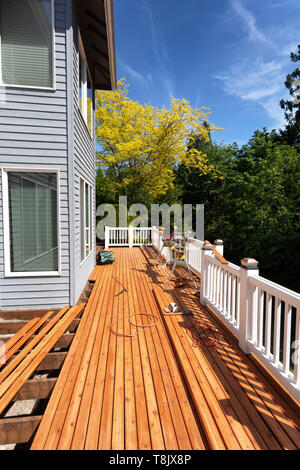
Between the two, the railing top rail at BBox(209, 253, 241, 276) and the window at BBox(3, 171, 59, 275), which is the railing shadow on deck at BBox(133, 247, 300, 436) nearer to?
the railing top rail at BBox(209, 253, 241, 276)

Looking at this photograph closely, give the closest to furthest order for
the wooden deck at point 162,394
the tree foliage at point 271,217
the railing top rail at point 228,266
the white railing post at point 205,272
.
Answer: the wooden deck at point 162,394, the railing top rail at point 228,266, the white railing post at point 205,272, the tree foliage at point 271,217

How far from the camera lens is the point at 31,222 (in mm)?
3705

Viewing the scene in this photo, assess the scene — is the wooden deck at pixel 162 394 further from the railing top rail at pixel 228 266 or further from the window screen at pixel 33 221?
the window screen at pixel 33 221

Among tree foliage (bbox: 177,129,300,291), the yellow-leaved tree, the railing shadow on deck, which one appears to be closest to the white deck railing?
the railing shadow on deck

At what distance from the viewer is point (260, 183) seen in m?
12.9

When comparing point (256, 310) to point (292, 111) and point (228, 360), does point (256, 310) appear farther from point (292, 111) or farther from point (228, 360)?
point (292, 111)

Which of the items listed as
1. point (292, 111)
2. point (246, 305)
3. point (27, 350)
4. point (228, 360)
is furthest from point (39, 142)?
point (292, 111)

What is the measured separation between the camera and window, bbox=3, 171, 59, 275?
3615 millimetres

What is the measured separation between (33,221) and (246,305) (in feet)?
11.1

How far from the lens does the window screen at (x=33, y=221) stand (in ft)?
11.9

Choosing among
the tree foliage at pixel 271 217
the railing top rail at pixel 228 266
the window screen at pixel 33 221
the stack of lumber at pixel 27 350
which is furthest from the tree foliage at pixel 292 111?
the stack of lumber at pixel 27 350

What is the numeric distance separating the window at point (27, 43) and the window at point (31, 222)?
151 cm
